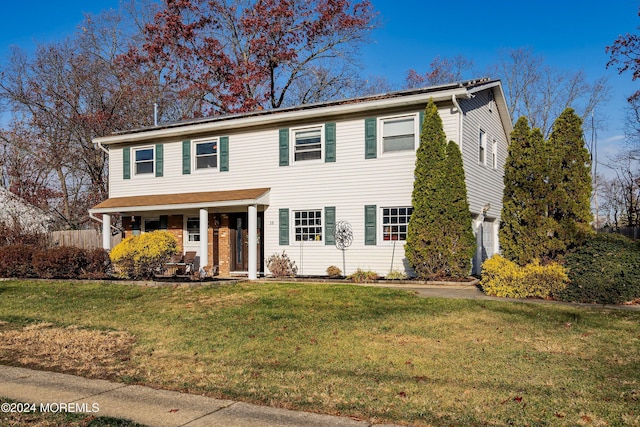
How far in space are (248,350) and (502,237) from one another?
7.34m

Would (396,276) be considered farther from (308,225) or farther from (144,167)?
(144,167)

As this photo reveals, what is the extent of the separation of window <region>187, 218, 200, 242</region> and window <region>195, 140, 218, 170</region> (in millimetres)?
1922

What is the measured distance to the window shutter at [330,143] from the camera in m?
16.2

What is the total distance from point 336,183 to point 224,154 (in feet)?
14.4

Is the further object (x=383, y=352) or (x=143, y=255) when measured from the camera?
(x=143, y=255)

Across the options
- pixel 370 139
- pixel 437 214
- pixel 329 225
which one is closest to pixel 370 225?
pixel 329 225

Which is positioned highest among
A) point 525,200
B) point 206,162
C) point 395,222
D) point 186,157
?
point 186,157

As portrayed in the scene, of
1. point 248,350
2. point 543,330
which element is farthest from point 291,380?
point 543,330

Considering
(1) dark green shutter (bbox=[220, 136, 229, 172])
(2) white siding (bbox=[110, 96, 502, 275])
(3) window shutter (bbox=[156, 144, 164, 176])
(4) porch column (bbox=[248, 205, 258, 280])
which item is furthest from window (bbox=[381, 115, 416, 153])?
(3) window shutter (bbox=[156, 144, 164, 176])

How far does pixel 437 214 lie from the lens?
13.9 meters

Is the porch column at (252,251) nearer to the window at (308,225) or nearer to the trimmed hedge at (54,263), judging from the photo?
the window at (308,225)

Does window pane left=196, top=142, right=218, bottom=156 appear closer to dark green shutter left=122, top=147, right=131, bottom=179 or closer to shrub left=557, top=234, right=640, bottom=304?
dark green shutter left=122, top=147, right=131, bottom=179

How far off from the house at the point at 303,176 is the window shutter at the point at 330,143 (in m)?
0.03

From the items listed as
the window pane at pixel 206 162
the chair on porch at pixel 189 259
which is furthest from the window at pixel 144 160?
the chair on porch at pixel 189 259
